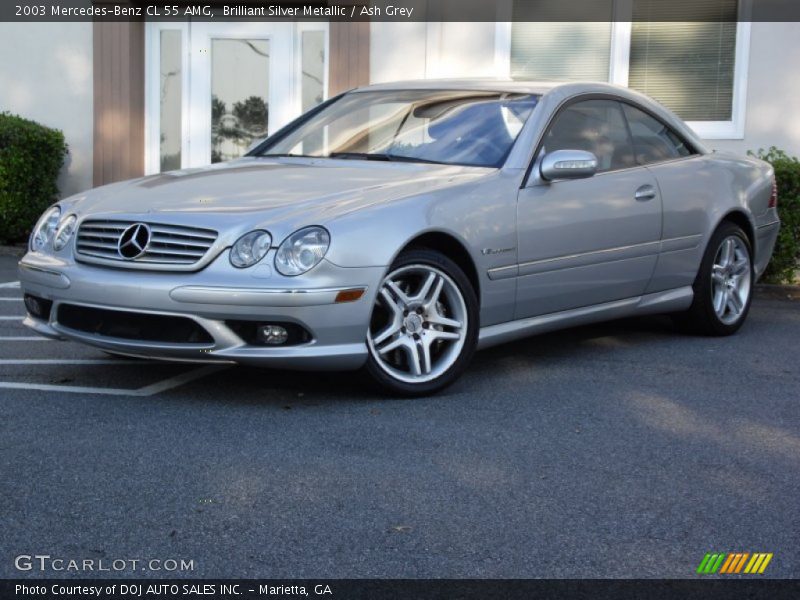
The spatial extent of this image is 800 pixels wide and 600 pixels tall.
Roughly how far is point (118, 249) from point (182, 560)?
2290mm

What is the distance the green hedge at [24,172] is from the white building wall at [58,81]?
0.34 meters

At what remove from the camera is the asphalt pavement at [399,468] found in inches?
145

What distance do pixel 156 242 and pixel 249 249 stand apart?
44 cm

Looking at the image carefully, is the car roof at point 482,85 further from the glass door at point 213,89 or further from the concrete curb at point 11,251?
the glass door at point 213,89

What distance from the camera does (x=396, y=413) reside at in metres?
5.45

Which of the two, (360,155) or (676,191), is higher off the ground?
(360,155)

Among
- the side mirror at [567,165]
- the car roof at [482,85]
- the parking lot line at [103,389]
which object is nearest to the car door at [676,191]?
the car roof at [482,85]

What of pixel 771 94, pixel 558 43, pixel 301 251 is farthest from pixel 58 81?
pixel 301 251

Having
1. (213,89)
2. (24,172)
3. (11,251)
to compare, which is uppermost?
(213,89)

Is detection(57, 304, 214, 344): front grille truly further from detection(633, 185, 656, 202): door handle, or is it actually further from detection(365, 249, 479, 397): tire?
detection(633, 185, 656, 202): door handle

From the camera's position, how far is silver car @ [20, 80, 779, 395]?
534 centimetres

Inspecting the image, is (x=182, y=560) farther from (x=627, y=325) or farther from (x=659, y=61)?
(x=659, y=61)

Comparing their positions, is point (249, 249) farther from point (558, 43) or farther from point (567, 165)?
Answer: point (558, 43)

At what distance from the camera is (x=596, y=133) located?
6.95 metres
